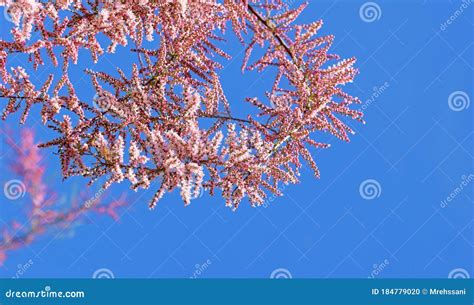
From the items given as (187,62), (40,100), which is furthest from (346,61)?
(40,100)

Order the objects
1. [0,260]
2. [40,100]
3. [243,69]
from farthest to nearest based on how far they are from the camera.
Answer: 1. [0,260]
2. [243,69]
3. [40,100]

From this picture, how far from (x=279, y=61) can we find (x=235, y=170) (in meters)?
1.37

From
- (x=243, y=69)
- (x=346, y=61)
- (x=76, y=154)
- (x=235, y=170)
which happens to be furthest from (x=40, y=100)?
(x=346, y=61)

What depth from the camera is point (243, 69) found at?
4449 millimetres

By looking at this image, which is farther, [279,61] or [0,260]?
[0,260]

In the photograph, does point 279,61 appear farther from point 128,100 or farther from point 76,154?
point 76,154

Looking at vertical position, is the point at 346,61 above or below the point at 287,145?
above

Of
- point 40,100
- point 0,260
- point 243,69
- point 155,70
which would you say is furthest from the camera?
point 0,260

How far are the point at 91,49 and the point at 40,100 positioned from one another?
46 cm

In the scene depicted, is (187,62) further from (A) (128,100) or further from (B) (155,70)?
(A) (128,100)

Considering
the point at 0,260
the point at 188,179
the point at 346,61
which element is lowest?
the point at 188,179

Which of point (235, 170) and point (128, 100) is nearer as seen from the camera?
point (235, 170)

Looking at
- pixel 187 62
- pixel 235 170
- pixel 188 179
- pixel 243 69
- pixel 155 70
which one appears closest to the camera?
pixel 188 179

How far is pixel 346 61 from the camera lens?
3.98 m
